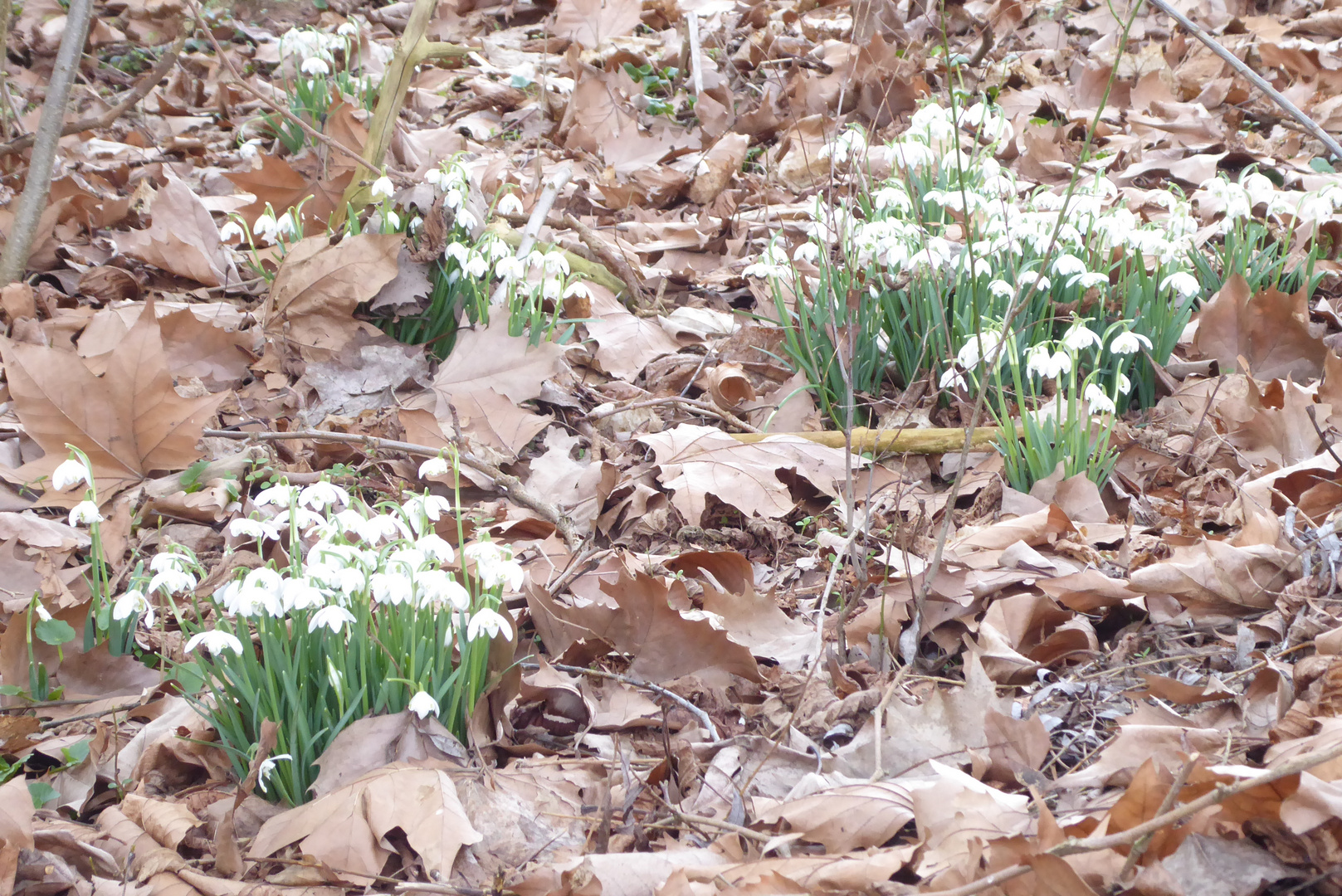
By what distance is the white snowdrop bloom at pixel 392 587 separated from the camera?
54.3 inches

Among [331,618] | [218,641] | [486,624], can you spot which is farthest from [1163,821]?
[218,641]

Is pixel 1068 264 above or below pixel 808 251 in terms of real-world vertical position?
above

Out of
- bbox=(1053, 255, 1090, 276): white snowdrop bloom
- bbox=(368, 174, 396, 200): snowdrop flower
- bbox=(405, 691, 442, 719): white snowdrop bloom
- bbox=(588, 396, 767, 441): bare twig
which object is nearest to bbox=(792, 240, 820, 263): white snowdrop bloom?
bbox=(588, 396, 767, 441): bare twig

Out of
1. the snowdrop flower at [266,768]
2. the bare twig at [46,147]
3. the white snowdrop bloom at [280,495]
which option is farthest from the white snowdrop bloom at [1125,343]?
the bare twig at [46,147]

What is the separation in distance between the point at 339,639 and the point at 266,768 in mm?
191

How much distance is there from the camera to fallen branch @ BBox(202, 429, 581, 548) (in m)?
2.26

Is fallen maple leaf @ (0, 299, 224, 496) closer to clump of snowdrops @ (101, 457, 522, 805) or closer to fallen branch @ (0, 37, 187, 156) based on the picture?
clump of snowdrops @ (101, 457, 522, 805)

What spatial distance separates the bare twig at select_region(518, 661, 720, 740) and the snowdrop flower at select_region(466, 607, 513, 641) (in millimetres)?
130

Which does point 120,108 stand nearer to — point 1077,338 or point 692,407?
point 692,407

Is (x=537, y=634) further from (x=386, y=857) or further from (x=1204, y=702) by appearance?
(x=1204, y=702)

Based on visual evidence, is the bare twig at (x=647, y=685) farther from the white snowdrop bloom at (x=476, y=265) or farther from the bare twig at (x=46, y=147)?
the bare twig at (x=46, y=147)

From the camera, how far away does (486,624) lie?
1406mm

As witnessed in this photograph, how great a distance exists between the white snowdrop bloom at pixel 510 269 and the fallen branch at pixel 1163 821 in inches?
78.9

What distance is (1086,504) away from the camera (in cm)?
205
